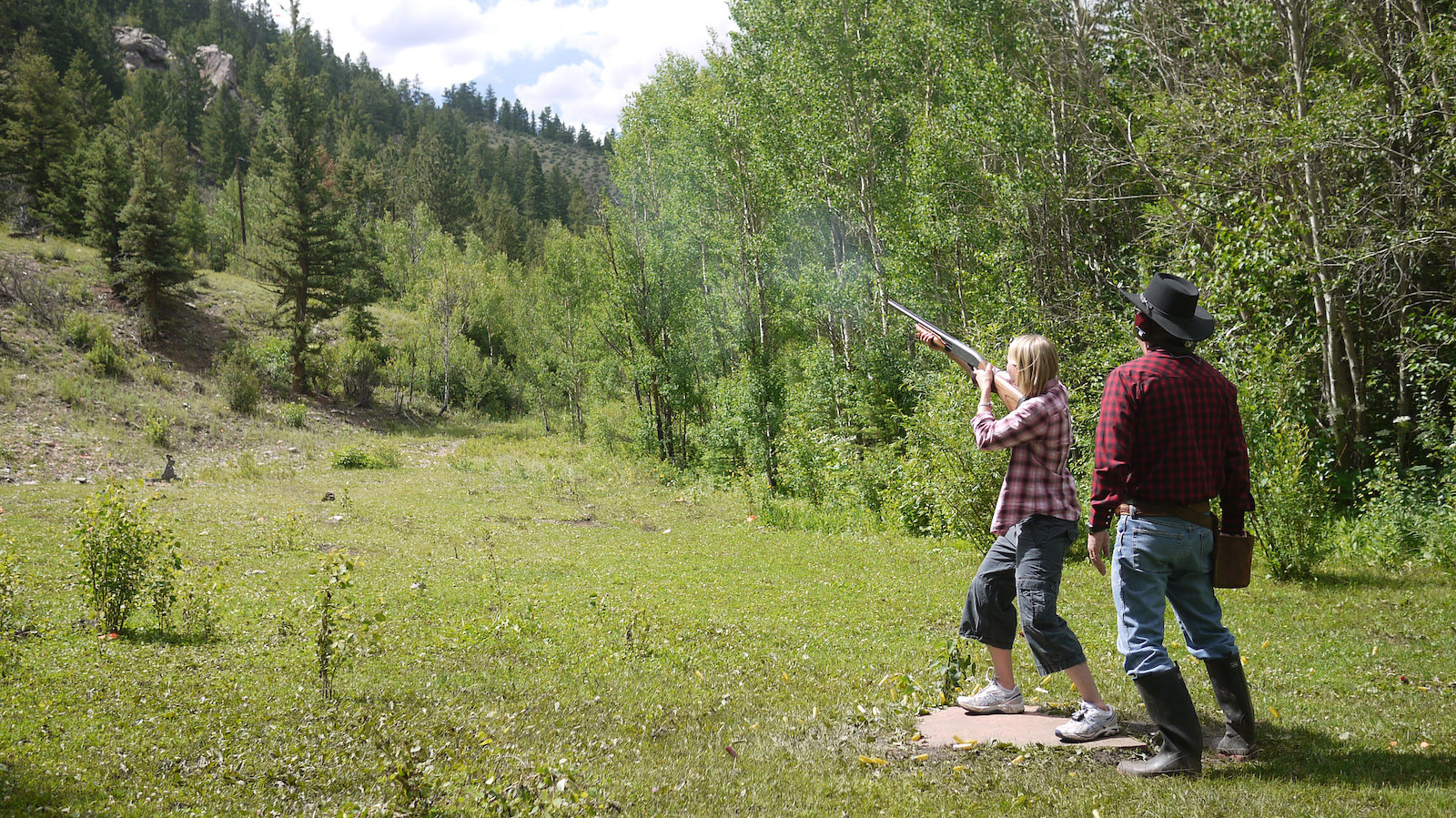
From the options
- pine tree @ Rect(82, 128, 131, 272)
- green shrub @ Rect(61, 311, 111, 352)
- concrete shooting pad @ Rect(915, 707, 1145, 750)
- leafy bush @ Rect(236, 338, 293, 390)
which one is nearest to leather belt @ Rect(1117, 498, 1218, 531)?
concrete shooting pad @ Rect(915, 707, 1145, 750)

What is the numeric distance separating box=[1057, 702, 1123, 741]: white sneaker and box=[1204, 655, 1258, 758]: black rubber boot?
569 mm

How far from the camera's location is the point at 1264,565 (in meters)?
10.9

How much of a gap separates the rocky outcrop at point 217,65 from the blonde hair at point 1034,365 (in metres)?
135

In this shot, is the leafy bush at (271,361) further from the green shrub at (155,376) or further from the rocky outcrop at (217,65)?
the rocky outcrop at (217,65)

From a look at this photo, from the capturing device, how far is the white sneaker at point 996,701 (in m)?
5.02

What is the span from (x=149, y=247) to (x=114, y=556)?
3385 cm

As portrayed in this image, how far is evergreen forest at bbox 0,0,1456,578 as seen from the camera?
12.2 meters

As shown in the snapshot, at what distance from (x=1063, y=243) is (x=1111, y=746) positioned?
16.8 m

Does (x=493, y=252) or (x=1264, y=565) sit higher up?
(x=493, y=252)

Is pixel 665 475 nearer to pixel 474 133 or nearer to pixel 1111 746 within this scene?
pixel 1111 746

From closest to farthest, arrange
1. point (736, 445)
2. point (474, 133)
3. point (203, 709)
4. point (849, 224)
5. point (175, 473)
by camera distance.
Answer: point (203, 709)
point (175, 473)
point (849, 224)
point (736, 445)
point (474, 133)

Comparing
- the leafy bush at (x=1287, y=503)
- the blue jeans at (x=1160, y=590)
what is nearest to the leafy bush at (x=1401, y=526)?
the leafy bush at (x=1287, y=503)

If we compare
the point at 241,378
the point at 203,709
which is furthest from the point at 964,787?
the point at 241,378

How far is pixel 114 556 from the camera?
7.34m
